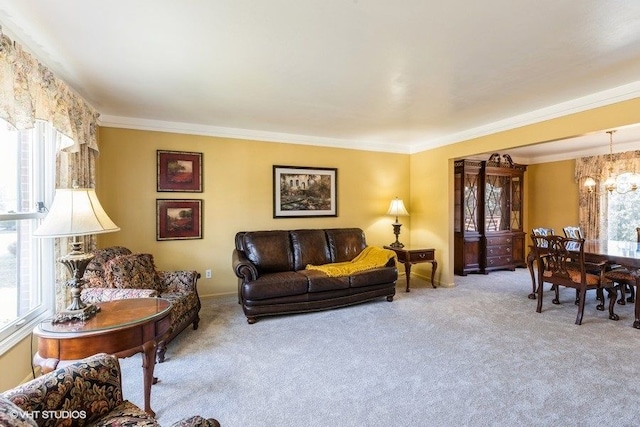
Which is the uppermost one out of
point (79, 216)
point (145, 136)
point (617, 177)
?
point (145, 136)

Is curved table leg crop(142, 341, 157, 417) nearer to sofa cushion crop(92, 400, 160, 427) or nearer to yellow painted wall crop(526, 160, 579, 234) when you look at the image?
sofa cushion crop(92, 400, 160, 427)

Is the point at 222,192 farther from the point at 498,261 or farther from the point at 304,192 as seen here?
the point at 498,261

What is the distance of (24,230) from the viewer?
240 centimetres

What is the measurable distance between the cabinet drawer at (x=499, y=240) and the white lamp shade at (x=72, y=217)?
247 inches

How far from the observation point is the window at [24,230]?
2207 mm

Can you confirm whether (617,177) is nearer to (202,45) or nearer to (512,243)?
(512,243)

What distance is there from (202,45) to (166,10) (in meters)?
0.40

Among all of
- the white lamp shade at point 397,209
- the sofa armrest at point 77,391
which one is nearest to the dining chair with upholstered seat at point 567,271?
the white lamp shade at point 397,209

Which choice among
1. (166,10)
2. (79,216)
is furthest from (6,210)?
(166,10)

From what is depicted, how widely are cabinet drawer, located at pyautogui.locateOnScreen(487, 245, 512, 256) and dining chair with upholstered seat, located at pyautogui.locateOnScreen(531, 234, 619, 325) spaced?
209 centimetres

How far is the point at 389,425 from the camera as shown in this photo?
6.07 ft

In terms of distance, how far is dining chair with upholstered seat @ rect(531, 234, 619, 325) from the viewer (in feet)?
11.1

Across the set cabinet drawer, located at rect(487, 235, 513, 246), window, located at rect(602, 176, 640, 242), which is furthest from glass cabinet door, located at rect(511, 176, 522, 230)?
window, located at rect(602, 176, 640, 242)

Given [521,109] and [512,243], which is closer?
[521,109]
